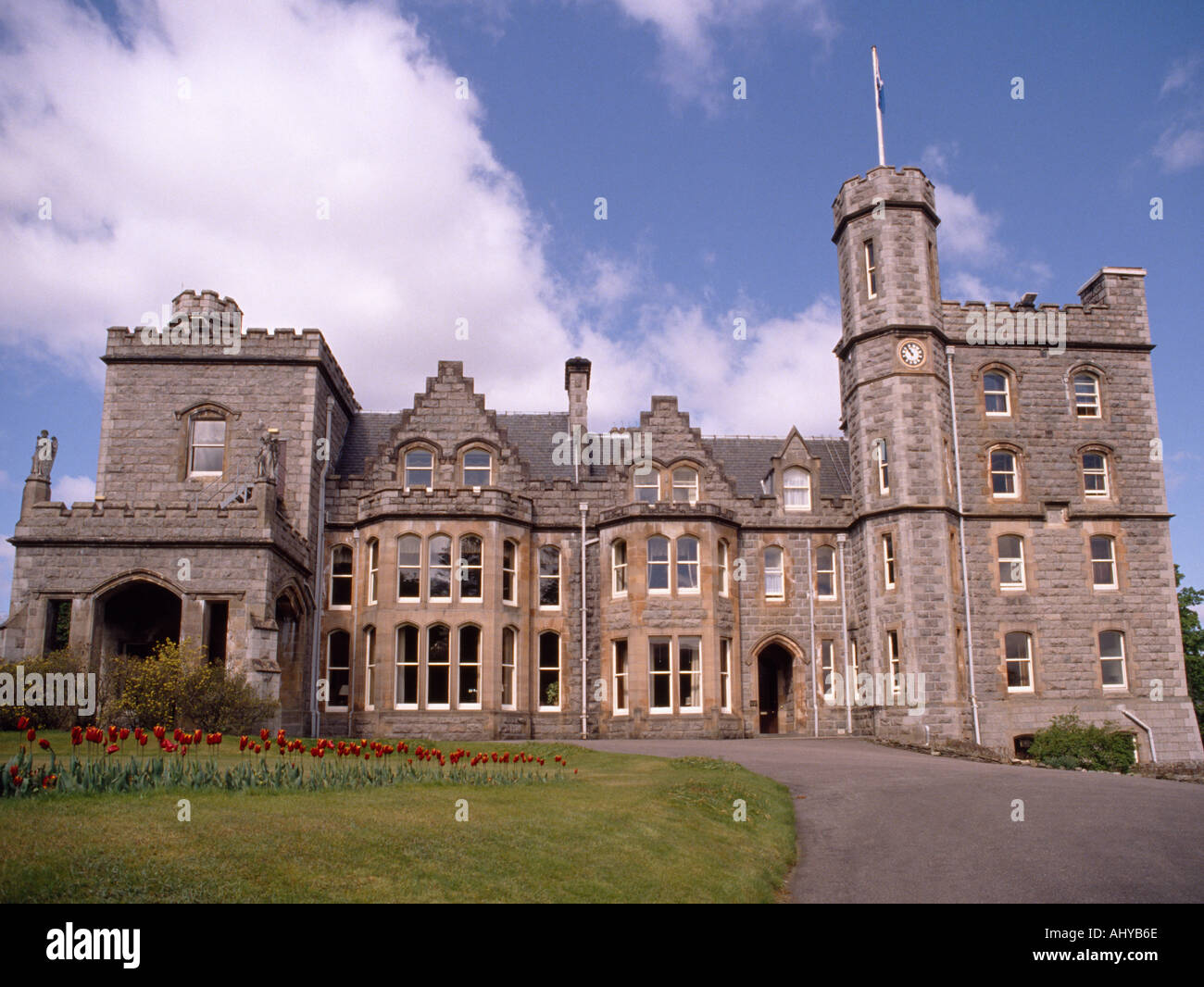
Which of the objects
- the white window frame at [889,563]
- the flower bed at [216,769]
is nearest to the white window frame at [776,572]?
the white window frame at [889,563]

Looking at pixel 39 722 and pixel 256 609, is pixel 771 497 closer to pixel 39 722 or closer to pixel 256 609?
pixel 256 609

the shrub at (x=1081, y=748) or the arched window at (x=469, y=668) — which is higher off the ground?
the arched window at (x=469, y=668)

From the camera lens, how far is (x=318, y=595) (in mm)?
31375

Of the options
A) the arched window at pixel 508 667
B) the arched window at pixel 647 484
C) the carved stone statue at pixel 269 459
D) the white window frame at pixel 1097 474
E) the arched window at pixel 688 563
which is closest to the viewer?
the carved stone statue at pixel 269 459

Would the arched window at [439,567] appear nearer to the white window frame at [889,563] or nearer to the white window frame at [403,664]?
the white window frame at [403,664]

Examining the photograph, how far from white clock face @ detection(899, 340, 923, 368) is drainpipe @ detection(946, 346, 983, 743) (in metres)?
1.68

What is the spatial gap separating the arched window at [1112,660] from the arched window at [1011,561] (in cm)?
320

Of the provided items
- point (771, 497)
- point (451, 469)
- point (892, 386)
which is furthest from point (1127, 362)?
point (451, 469)

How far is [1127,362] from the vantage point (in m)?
33.9

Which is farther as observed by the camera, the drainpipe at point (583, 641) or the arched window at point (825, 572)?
the arched window at point (825, 572)

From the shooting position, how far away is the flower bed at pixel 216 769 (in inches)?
402

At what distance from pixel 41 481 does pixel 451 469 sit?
40.5 ft

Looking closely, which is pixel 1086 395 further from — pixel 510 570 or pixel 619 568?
pixel 510 570

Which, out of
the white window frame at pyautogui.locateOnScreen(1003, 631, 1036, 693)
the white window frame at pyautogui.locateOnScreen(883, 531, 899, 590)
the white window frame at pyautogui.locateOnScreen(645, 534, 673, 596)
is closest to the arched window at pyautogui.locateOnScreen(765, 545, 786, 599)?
the white window frame at pyautogui.locateOnScreen(883, 531, 899, 590)
